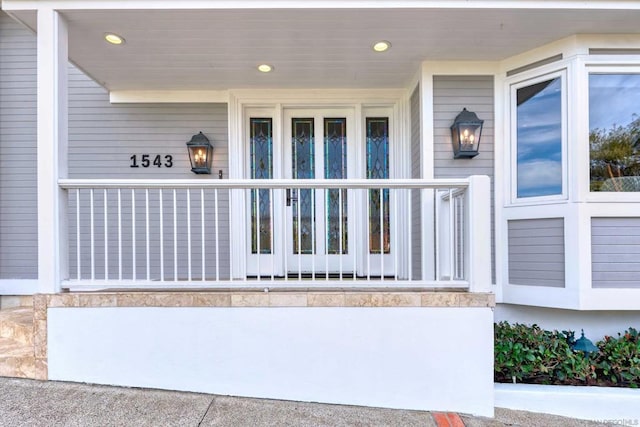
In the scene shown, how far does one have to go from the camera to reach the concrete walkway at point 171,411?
2166 millimetres

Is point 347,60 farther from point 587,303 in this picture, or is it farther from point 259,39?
point 587,303

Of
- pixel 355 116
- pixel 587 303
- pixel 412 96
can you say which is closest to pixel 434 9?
pixel 412 96

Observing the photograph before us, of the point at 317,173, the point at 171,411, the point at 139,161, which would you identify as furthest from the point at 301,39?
the point at 171,411

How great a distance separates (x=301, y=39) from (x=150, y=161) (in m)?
2.17

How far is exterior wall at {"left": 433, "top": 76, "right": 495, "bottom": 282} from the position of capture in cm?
348

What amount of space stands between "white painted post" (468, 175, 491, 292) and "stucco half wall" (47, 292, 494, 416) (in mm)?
206

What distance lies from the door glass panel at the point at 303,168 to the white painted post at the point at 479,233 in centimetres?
196

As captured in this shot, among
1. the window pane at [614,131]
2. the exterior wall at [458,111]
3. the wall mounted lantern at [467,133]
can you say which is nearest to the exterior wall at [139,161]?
the exterior wall at [458,111]

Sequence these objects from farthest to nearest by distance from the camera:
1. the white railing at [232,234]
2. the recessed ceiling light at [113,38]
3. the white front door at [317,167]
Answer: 1. the white front door at [317,167]
2. the white railing at [232,234]
3. the recessed ceiling light at [113,38]

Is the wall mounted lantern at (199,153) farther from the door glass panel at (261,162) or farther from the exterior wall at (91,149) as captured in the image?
the door glass panel at (261,162)

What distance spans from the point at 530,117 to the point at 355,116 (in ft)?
5.61

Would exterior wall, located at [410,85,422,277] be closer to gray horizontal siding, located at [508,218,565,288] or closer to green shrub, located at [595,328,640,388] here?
gray horizontal siding, located at [508,218,565,288]

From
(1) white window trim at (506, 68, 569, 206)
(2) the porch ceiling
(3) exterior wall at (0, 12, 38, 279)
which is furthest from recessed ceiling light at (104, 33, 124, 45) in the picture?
(1) white window trim at (506, 68, 569, 206)

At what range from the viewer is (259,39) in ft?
9.91
